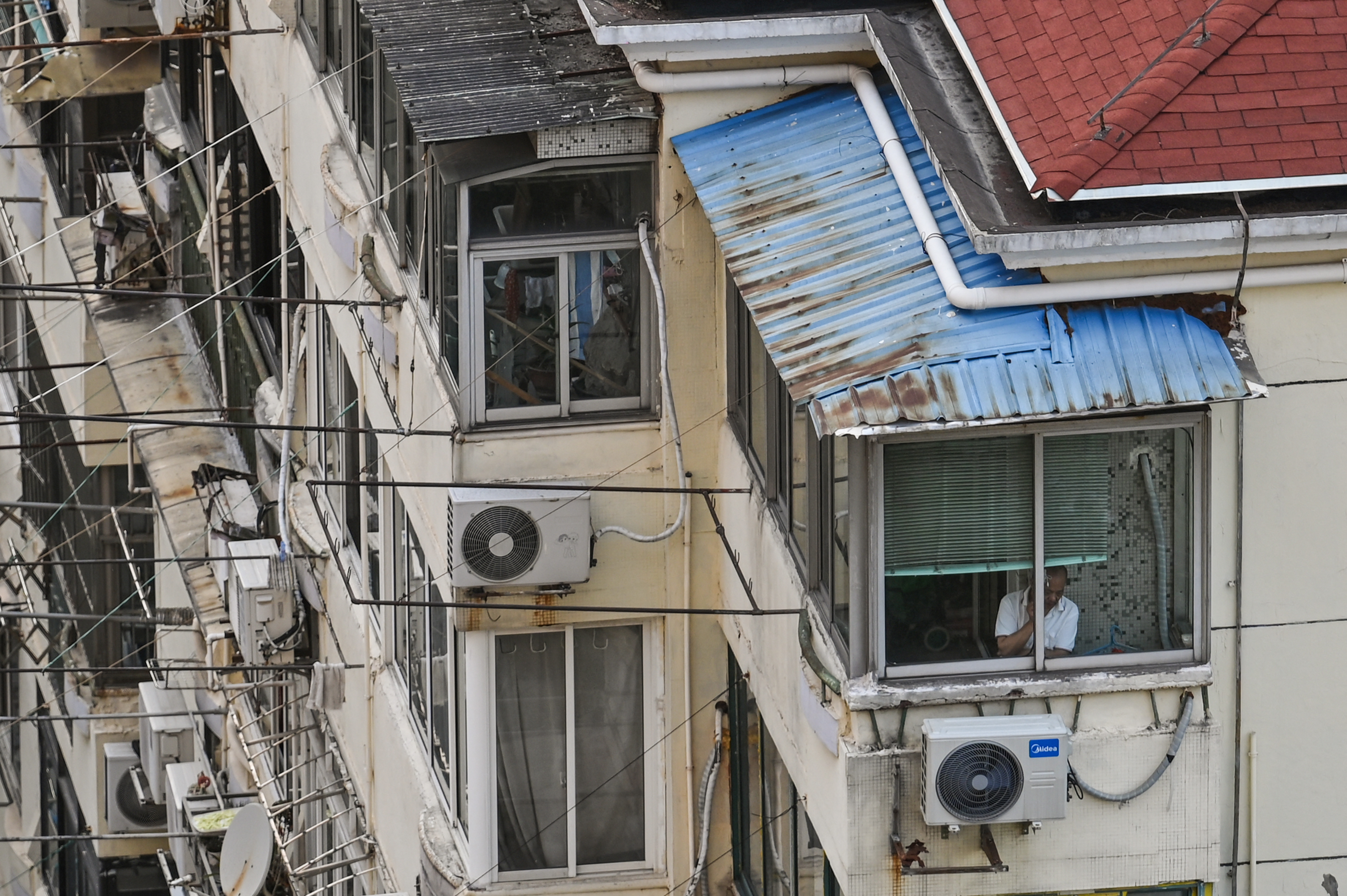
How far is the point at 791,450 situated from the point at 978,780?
247cm

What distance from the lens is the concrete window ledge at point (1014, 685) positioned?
1016 centimetres

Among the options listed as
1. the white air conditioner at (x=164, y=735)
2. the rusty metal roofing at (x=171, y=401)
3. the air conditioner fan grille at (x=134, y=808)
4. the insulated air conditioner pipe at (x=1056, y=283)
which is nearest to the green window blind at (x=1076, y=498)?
the insulated air conditioner pipe at (x=1056, y=283)

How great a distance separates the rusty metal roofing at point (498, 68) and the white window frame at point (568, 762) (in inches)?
132

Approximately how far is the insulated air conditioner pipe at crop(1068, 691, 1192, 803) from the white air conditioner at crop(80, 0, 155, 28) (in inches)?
598

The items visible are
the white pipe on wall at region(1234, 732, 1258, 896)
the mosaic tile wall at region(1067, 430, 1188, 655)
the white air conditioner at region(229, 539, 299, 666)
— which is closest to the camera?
the mosaic tile wall at region(1067, 430, 1188, 655)

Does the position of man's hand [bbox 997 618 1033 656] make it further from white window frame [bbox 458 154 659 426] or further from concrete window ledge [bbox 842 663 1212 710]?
white window frame [bbox 458 154 659 426]

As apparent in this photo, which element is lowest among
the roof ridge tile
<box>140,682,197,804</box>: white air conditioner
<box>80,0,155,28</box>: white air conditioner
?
<box>140,682,197,804</box>: white air conditioner

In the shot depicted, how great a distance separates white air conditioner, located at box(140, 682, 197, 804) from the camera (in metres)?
22.4

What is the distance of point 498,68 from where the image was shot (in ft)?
42.3

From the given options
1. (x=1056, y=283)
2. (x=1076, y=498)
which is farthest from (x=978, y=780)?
(x=1056, y=283)

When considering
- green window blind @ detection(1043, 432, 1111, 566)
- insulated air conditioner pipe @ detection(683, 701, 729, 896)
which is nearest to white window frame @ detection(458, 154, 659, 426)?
insulated air conditioner pipe @ detection(683, 701, 729, 896)

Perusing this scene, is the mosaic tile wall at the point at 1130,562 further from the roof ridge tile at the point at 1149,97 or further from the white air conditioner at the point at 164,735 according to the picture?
the white air conditioner at the point at 164,735

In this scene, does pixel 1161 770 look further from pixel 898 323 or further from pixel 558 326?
pixel 558 326

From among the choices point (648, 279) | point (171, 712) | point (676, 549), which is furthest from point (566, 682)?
point (171, 712)
